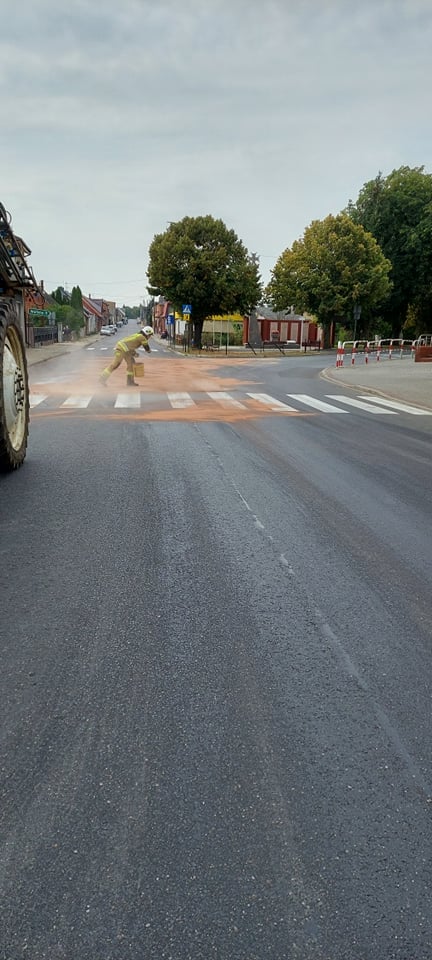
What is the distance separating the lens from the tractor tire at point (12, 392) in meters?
6.99

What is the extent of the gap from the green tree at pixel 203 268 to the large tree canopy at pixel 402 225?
1530 cm

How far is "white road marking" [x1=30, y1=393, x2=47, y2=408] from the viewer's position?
14133 mm

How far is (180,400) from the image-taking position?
50.6 feet

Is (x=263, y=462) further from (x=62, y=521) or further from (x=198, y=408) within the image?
(x=198, y=408)

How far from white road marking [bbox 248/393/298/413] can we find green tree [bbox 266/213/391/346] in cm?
3663

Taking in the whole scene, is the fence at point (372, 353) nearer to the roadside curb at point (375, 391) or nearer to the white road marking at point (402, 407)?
the roadside curb at point (375, 391)

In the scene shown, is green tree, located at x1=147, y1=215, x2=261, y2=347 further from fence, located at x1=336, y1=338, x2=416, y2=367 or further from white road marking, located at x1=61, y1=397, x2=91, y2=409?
white road marking, located at x1=61, y1=397, x2=91, y2=409

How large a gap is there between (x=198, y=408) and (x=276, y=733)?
11473mm

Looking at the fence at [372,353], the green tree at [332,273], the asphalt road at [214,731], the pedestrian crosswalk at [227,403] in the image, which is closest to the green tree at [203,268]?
the green tree at [332,273]

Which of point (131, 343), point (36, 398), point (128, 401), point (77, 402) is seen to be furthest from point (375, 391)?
point (36, 398)

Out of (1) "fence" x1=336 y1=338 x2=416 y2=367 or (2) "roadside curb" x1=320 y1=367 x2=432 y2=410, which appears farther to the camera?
(1) "fence" x1=336 y1=338 x2=416 y2=367

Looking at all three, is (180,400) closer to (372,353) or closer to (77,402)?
(77,402)

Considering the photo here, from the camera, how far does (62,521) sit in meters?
5.85

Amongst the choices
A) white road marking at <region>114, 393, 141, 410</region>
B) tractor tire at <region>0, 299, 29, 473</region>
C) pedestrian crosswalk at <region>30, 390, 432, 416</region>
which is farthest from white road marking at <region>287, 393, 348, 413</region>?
tractor tire at <region>0, 299, 29, 473</region>
